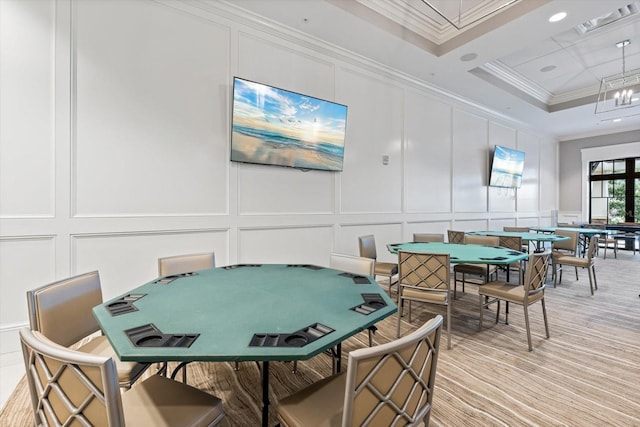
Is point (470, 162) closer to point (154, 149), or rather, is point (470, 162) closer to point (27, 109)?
point (154, 149)

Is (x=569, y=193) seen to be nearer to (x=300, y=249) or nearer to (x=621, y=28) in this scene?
(x=621, y=28)

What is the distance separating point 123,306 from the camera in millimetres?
1372

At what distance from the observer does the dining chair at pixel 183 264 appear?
2.21 meters

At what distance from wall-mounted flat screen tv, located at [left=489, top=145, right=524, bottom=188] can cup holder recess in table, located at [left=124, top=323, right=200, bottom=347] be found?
711 centimetres

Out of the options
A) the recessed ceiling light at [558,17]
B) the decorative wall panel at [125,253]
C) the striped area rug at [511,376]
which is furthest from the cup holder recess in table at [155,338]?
the recessed ceiling light at [558,17]

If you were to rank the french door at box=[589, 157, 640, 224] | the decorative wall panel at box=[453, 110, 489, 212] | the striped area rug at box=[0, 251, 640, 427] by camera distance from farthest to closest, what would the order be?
1. the french door at box=[589, 157, 640, 224]
2. the decorative wall panel at box=[453, 110, 489, 212]
3. the striped area rug at box=[0, 251, 640, 427]

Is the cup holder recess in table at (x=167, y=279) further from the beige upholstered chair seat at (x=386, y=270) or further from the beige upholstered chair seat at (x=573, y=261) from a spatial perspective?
the beige upholstered chair seat at (x=573, y=261)

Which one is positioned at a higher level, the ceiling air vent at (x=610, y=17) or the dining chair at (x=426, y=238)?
the ceiling air vent at (x=610, y=17)

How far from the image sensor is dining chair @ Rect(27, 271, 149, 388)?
140cm

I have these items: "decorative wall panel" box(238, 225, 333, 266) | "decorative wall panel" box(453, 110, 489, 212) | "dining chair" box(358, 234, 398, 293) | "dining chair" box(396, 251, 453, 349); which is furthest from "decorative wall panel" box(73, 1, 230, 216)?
"decorative wall panel" box(453, 110, 489, 212)

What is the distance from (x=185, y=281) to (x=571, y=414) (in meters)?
2.51

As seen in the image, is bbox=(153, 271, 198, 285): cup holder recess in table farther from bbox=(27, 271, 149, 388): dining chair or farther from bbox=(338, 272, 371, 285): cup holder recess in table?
bbox=(338, 272, 371, 285): cup holder recess in table

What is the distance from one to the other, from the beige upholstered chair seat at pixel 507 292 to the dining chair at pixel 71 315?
2909mm

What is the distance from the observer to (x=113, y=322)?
46.8 inches
